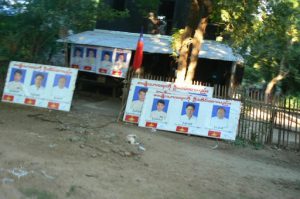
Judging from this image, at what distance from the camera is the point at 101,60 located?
17500 mm

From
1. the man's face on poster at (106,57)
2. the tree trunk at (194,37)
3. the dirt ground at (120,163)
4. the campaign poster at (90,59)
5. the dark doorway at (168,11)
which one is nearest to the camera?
the dirt ground at (120,163)

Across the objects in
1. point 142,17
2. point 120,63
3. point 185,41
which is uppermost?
point 142,17

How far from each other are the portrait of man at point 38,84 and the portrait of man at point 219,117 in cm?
508

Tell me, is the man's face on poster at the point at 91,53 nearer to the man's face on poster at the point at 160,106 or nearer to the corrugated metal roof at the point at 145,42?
the corrugated metal roof at the point at 145,42

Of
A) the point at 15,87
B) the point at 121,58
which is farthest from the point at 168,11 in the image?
the point at 15,87

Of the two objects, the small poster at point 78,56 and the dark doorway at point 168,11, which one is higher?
the dark doorway at point 168,11

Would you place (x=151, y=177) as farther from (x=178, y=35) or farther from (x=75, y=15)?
(x=75, y=15)

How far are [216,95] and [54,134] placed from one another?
5.57 m

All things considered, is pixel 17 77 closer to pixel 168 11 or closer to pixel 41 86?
pixel 41 86

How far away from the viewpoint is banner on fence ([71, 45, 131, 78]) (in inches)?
669

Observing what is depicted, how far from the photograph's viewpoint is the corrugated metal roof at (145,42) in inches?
639

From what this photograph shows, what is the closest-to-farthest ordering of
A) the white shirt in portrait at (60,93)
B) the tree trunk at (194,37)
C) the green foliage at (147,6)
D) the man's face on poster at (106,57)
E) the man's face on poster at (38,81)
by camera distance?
1. the white shirt in portrait at (60,93)
2. the man's face on poster at (38,81)
3. the tree trunk at (194,37)
4. the man's face on poster at (106,57)
5. the green foliage at (147,6)

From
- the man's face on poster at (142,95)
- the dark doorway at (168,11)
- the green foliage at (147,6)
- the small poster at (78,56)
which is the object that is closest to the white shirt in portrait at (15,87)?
the man's face on poster at (142,95)

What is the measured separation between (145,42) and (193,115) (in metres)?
6.00
